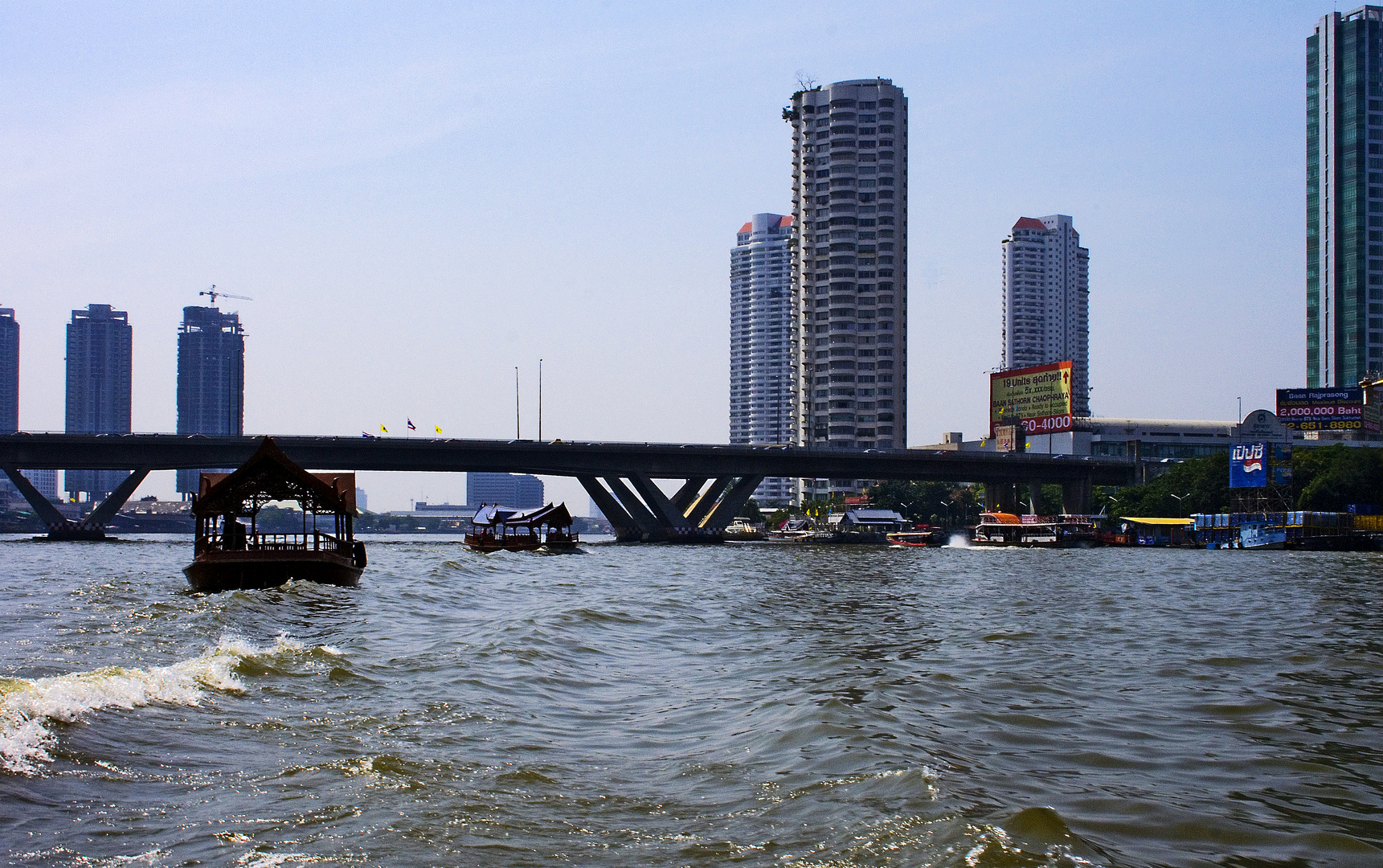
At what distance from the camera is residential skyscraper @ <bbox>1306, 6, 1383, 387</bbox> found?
148 m

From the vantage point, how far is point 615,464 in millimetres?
99875

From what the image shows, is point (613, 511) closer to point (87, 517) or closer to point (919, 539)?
point (919, 539)

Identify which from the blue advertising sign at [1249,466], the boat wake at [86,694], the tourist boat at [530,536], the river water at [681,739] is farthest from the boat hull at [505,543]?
the boat wake at [86,694]

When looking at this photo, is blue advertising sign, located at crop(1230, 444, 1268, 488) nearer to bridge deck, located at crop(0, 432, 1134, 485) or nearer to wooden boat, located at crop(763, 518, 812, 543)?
bridge deck, located at crop(0, 432, 1134, 485)

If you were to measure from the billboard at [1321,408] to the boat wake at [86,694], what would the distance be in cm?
10996

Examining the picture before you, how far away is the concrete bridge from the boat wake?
7776 cm

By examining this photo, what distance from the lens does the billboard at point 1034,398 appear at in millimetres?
114688

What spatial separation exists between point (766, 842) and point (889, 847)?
35.3 inches

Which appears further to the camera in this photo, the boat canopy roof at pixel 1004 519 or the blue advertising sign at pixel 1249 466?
the boat canopy roof at pixel 1004 519

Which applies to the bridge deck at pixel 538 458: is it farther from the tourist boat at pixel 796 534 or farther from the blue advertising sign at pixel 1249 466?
the blue advertising sign at pixel 1249 466

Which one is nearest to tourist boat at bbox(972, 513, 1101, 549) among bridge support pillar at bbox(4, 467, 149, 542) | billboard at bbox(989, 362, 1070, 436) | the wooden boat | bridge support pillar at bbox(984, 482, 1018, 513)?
billboard at bbox(989, 362, 1070, 436)

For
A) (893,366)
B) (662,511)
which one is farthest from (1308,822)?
(893,366)

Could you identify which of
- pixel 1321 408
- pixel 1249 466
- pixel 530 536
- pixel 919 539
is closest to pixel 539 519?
pixel 530 536

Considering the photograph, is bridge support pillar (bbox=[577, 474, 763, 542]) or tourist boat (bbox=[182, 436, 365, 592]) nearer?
tourist boat (bbox=[182, 436, 365, 592])
